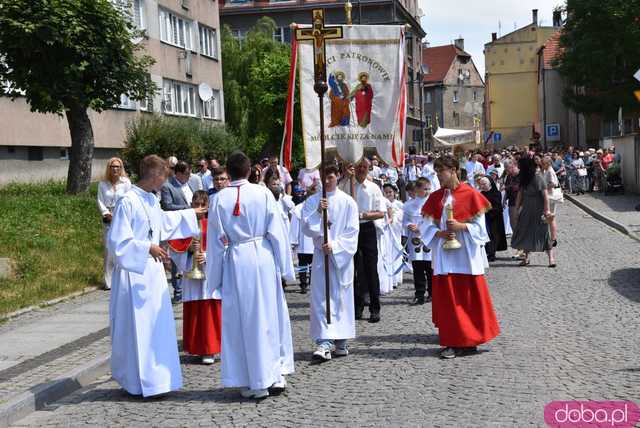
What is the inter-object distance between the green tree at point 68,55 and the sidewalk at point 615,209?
12218 millimetres

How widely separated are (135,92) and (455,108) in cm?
8397

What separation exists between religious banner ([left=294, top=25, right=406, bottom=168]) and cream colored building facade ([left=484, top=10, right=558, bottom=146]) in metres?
77.6

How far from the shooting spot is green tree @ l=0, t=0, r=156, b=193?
1894 cm

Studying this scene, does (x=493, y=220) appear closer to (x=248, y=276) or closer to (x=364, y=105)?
(x=364, y=105)

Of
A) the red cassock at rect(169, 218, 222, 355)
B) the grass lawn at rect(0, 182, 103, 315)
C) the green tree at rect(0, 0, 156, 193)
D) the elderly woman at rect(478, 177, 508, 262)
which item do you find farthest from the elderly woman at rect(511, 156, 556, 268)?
the green tree at rect(0, 0, 156, 193)

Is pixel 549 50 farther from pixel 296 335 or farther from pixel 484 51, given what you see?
pixel 296 335

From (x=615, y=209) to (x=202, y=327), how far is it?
66.3ft

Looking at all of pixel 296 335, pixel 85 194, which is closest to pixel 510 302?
pixel 296 335

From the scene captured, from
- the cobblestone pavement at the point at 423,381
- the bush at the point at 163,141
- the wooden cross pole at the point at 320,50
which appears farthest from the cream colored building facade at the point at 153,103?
the cobblestone pavement at the point at 423,381

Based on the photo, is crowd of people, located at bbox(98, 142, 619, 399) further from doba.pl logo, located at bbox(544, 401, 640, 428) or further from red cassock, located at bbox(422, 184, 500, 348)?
doba.pl logo, located at bbox(544, 401, 640, 428)

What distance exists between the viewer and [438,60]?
102 m

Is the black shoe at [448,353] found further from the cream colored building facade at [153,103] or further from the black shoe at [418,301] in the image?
the cream colored building facade at [153,103]

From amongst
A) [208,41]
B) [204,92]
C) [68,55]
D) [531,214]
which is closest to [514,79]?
[208,41]

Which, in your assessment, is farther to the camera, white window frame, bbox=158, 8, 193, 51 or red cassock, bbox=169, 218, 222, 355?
white window frame, bbox=158, 8, 193, 51
